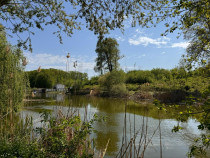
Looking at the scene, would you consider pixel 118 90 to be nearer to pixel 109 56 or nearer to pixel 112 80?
pixel 112 80

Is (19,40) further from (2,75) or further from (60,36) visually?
(2,75)

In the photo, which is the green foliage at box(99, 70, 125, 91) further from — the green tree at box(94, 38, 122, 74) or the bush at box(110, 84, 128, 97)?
the green tree at box(94, 38, 122, 74)

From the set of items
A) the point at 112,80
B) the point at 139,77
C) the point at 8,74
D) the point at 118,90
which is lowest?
the point at 118,90

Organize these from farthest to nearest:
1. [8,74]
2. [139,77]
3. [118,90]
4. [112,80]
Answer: [139,77] → [112,80] → [118,90] → [8,74]

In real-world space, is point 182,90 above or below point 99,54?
below

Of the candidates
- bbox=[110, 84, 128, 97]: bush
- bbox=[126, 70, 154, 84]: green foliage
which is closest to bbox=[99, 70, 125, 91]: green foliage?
bbox=[110, 84, 128, 97]: bush

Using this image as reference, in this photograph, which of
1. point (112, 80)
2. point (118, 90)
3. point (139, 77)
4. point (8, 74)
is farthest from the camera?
point (139, 77)

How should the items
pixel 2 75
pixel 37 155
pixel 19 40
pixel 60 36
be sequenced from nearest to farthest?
1. pixel 37 155
2. pixel 19 40
3. pixel 60 36
4. pixel 2 75

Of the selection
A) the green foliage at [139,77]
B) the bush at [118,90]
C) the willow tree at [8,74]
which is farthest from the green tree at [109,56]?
the willow tree at [8,74]

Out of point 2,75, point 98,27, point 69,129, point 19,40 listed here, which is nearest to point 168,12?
point 98,27

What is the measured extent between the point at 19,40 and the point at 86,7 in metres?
2.17

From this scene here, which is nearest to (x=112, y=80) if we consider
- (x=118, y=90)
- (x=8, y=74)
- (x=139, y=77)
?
(x=118, y=90)

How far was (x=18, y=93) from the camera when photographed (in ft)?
31.7

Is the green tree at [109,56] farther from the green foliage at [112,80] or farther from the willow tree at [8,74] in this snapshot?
the willow tree at [8,74]
